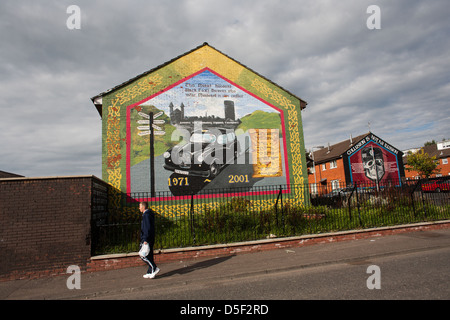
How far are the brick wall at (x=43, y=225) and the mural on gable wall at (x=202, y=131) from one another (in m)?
3.75

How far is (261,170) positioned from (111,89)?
8214mm

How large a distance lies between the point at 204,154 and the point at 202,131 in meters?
1.16

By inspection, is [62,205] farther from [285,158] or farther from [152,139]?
[285,158]

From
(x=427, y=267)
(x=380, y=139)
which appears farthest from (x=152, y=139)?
(x=380, y=139)

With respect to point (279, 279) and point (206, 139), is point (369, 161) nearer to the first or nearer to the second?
point (206, 139)

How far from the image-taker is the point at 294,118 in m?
14.5

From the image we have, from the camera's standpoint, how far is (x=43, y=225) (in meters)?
7.57

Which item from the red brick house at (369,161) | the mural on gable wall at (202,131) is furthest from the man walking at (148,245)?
the red brick house at (369,161)

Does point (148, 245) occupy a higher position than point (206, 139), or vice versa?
point (206, 139)

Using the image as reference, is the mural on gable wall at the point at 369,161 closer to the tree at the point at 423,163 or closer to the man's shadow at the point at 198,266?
the tree at the point at 423,163

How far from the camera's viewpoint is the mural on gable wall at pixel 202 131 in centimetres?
1212

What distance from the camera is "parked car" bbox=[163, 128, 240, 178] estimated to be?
40.8 ft

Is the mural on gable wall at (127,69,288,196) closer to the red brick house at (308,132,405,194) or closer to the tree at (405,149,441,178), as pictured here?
the red brick house at (308,132,405,194)

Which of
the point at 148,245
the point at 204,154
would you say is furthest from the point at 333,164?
the point at 148,245
